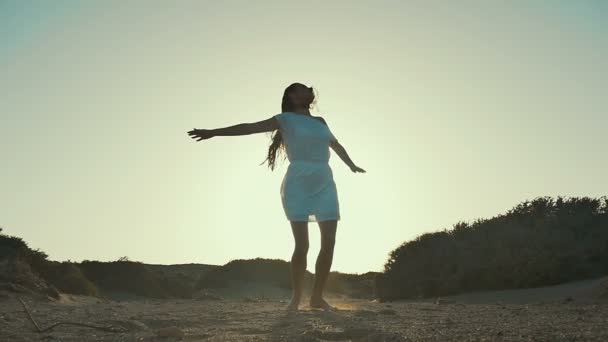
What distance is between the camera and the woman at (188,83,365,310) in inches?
295

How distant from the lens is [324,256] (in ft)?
24.7

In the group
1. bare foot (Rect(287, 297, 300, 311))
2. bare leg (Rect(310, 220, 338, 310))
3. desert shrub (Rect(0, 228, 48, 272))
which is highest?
desert shrub (Rect(0, 228, 48, 272))

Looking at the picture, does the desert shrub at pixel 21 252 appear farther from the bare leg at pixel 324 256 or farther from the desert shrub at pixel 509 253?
the bare leg at pixel 324 256

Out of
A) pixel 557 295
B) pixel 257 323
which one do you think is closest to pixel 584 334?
pixel 257 323

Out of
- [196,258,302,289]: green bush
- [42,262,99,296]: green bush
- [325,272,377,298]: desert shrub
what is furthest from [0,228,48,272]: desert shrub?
[325,272,377,298]: desert shrub

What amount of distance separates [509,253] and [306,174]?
658 cm

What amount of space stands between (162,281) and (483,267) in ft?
30.2

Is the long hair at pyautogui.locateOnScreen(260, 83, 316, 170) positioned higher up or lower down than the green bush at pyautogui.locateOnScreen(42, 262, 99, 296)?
higher up

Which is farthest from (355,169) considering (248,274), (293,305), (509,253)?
(248,274)

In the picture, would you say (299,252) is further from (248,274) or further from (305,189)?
(248,274)

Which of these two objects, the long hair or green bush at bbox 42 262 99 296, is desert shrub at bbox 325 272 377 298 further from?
the long hair

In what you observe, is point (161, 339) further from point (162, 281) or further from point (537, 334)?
point (162, 281)

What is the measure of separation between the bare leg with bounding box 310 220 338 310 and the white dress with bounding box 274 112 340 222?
10 cm

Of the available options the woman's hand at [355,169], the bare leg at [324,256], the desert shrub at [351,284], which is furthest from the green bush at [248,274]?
the bare leg at [324,256]
